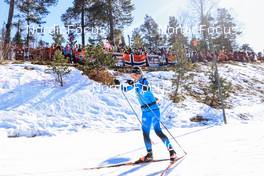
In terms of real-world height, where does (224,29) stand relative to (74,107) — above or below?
above

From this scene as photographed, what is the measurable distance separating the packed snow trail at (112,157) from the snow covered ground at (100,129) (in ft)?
0.06

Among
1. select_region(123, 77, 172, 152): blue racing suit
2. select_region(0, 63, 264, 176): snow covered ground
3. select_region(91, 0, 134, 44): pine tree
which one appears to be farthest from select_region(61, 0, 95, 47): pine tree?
select_region(123, 77, 172, 152): blue racing suit

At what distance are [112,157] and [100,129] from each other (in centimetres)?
556

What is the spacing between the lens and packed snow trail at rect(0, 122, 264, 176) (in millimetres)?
5699

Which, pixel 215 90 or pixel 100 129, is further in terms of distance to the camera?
pixel 215 90

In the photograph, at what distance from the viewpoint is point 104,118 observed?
1416 centimetres

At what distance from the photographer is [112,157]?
24.3 ft

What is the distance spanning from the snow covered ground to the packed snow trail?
0.02 m

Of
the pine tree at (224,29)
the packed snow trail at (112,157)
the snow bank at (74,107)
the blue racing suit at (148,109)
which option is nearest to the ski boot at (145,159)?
the packed snow trail at (112,157)

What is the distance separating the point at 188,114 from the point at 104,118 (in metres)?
4.69

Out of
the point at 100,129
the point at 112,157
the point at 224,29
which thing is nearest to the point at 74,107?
the point at 100,129

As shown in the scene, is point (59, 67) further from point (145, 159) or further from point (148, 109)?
point (145, 159)

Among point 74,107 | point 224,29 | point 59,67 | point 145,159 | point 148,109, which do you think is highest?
point 224,29

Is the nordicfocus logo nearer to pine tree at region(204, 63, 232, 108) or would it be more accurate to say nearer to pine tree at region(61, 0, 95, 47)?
pine tree at region(204, 63, 232, 108)
